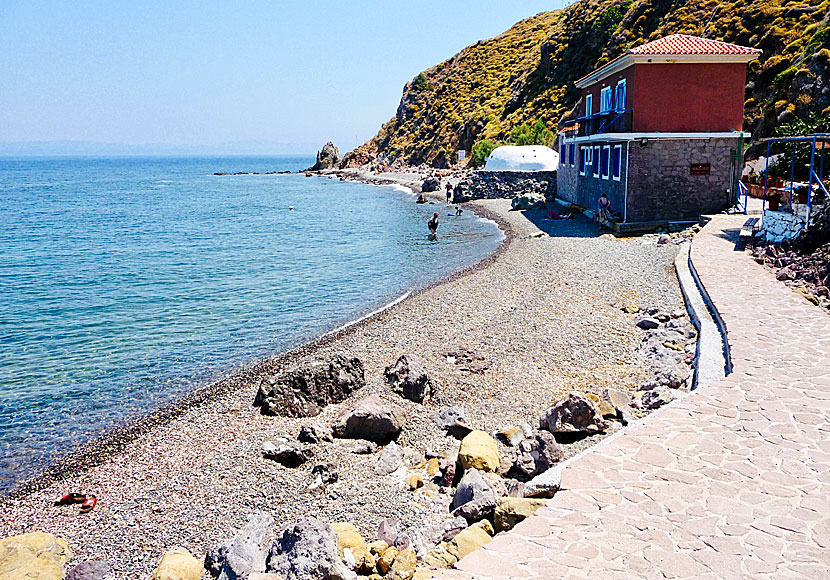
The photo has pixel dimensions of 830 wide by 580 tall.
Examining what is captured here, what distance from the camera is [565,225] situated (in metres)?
32.7

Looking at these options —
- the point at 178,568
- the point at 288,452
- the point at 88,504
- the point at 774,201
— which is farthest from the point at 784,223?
the point at 88,504

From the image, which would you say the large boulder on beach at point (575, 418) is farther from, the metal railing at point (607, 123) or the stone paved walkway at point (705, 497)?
the metal railing at point (607, 123)

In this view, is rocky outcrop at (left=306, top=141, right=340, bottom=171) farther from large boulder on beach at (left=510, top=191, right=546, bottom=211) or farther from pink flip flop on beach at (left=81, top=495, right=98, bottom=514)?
pink flip flop on beach at (left=81, top=495, right=98, bottom=514)

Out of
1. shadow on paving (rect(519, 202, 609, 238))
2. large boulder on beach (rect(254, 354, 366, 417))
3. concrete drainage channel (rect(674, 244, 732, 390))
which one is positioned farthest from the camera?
Answer: shadow on paving (rect(519, 202, 609, 238))

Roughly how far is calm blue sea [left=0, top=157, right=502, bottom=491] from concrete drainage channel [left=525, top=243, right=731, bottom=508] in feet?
29.4

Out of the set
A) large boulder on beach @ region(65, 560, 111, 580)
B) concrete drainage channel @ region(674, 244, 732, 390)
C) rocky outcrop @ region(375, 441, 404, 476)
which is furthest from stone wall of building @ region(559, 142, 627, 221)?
large boulder on beach @ region(65, 560, 111, 580)

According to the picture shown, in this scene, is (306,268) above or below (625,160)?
below

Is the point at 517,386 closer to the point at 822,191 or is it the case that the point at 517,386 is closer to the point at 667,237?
the point at 822,191

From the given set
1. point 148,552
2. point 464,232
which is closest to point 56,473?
point 148,552

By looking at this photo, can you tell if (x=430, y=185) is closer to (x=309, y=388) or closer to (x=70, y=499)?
(x=309, y=388)

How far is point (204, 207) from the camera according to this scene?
6462 cm

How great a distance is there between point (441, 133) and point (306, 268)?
3077 inches

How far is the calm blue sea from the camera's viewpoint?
13.7 m

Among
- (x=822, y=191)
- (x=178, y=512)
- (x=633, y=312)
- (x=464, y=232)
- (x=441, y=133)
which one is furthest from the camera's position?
(x=441, y=133)
